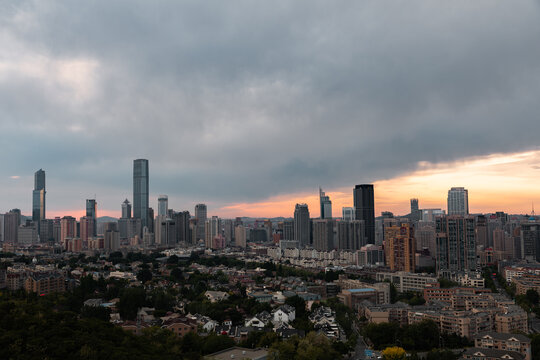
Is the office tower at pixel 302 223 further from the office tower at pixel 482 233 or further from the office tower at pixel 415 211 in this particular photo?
the office tower at pixel 415 211

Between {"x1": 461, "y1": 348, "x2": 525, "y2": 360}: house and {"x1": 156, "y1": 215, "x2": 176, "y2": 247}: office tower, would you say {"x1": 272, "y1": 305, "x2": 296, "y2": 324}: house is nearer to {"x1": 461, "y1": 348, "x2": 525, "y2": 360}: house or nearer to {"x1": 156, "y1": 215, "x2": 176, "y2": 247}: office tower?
{"x1": 461, "y1": 348, "x2": 525, "y2": 360}: house

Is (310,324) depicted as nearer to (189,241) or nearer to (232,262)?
(232,262)

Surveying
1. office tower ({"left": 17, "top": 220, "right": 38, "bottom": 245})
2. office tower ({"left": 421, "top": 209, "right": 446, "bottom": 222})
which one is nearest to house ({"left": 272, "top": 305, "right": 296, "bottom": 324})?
office tower ({"left": 17, "top": 220, "right": 38, "bottom": 245})

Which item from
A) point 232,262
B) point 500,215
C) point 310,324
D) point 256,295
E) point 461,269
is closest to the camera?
point 310,324

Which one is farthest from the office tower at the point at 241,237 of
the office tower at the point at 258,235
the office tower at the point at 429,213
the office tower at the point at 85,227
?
the office tower at the point at 429,213

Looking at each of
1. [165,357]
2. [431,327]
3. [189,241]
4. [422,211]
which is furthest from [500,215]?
[165,357]

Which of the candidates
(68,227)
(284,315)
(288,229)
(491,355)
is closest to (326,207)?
(288,229)

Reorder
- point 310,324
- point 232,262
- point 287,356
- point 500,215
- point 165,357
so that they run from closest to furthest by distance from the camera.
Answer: point 165,357, point 287,356, point 310,324, point 232,262, point 500,215

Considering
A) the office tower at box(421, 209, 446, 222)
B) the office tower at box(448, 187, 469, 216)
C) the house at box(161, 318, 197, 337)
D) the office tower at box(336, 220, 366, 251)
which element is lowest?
the house at box(161, 318, 197, 337)
